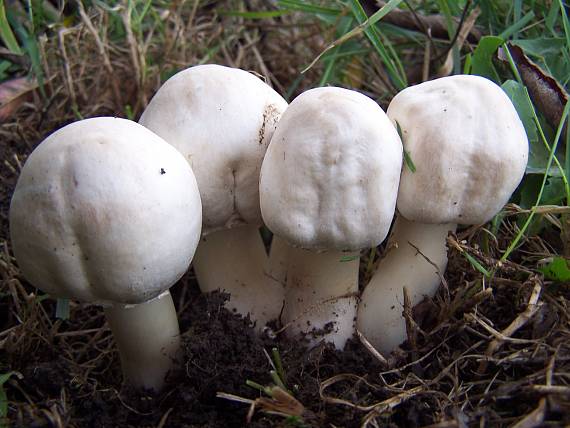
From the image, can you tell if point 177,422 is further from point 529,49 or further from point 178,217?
point 529,49

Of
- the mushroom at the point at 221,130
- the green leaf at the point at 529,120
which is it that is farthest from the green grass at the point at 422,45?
the mushroom at the point at 221,130

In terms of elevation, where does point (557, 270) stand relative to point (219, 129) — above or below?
below

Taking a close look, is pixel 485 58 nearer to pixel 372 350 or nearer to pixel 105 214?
pixel 372 350

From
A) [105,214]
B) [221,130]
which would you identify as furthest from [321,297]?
[105,214]

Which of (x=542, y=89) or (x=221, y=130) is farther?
(x=542, y=89)

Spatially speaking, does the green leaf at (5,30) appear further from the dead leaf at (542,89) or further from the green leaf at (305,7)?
the dead leaf at (542,89)

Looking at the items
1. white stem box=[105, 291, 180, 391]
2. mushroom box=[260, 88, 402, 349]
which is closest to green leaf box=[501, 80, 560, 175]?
mushroom box=[260, 88, 402, 349]
